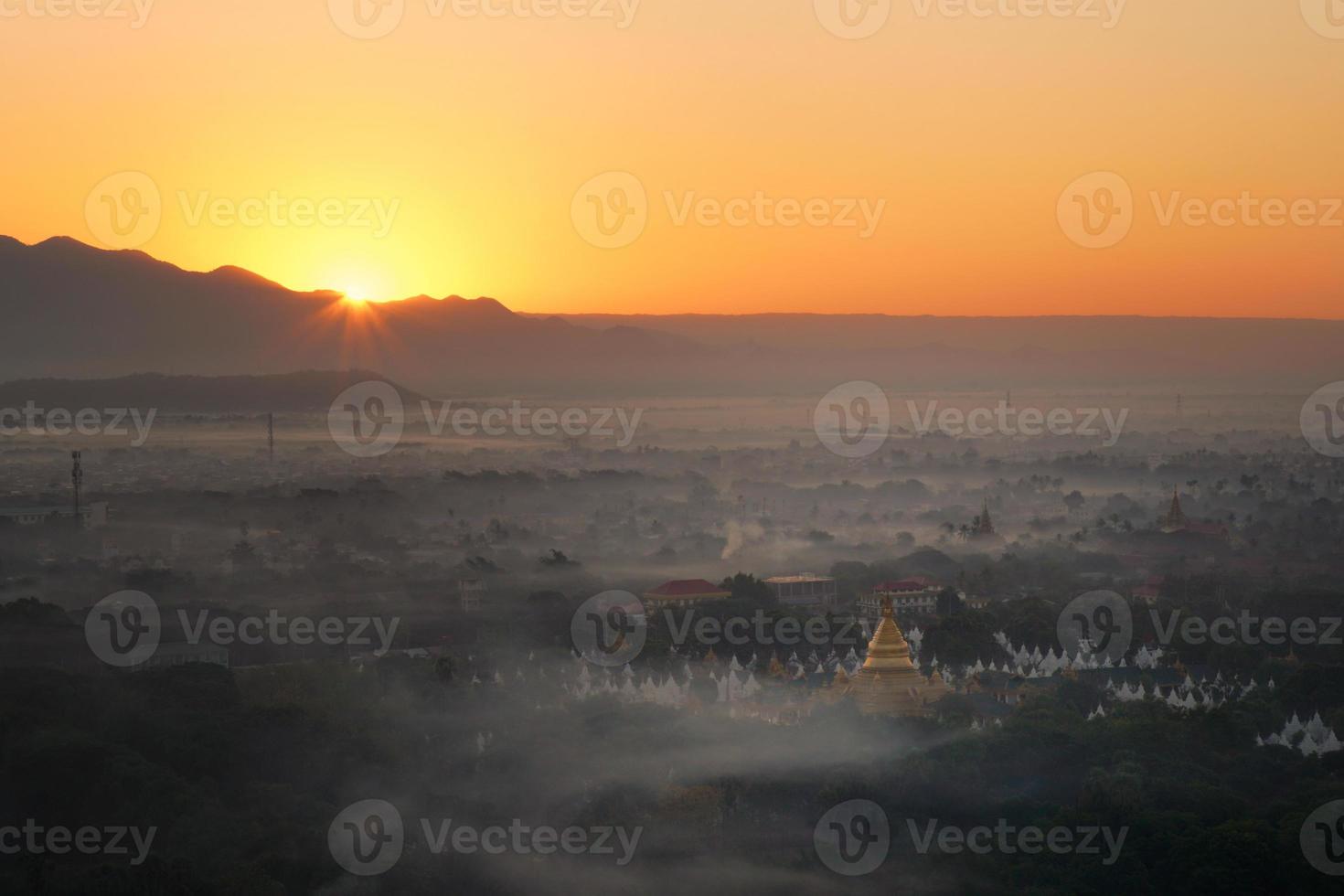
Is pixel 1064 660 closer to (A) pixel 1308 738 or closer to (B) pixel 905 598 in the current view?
(A) pixel 1308 738

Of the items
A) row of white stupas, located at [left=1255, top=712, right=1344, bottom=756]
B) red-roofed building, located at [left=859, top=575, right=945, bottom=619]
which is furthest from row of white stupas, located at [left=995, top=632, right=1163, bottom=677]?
red-roofed building, located at [left=859, top=575, right=945, bottom=619]

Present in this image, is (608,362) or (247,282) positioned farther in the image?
(608,362)

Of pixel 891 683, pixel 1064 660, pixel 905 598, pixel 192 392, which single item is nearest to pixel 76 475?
pixel 192 392

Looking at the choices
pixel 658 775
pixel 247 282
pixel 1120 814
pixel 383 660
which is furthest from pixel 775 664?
pixel 247 282

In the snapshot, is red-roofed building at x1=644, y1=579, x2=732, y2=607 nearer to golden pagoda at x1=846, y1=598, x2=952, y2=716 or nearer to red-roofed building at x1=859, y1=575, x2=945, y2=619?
red-roofed building at x1=859, y1=575, x2=945, y2=619

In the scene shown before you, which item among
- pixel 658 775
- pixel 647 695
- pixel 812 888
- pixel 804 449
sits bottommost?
pixel 812 888

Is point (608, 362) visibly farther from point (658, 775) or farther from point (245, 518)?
point (658, 775)
